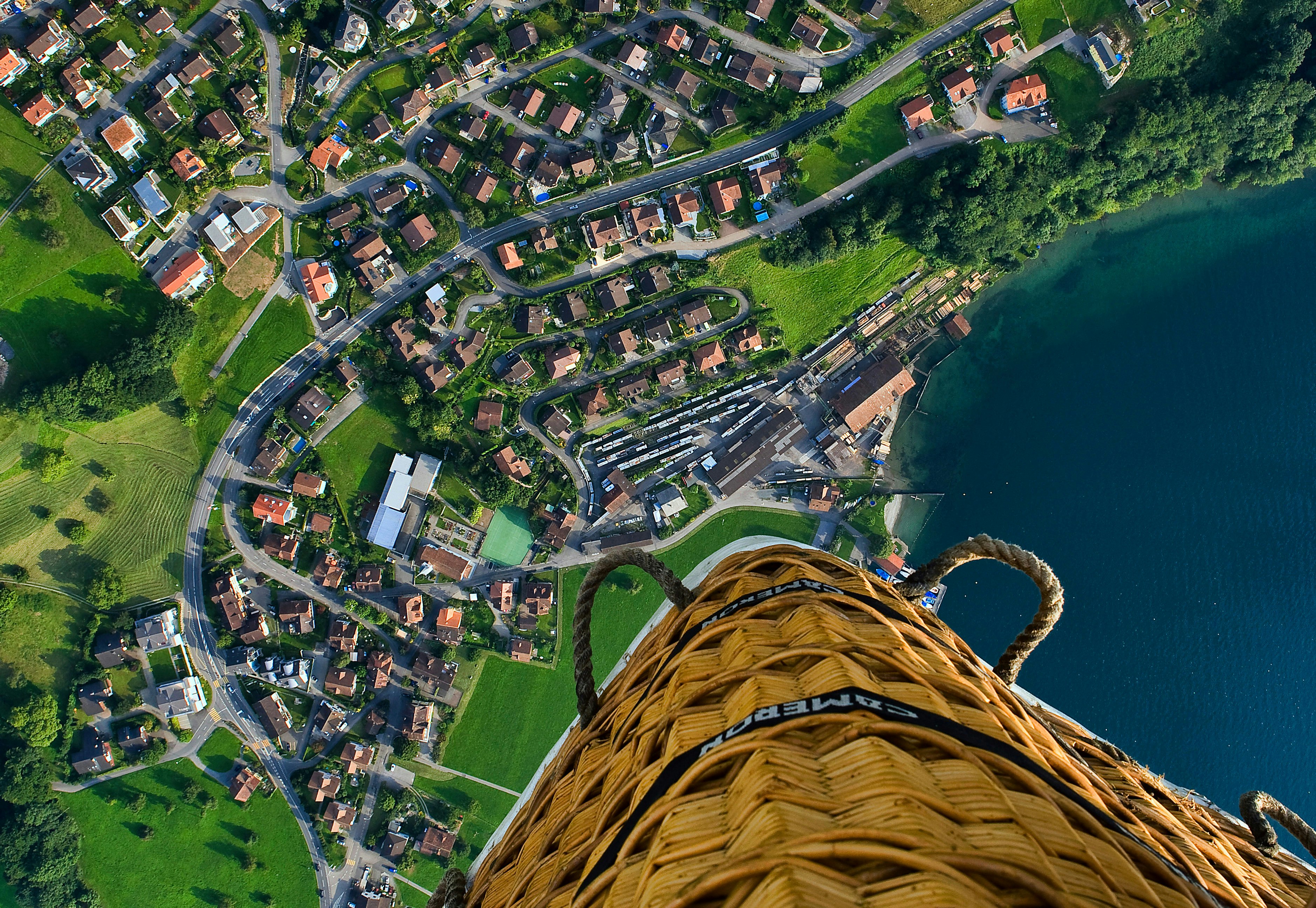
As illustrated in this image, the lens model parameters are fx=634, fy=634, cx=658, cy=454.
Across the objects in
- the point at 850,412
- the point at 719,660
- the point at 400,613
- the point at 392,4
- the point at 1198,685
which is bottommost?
the point at 1198,685

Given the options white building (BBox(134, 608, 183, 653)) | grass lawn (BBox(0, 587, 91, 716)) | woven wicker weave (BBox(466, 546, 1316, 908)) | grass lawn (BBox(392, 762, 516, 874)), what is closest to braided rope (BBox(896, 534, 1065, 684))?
woven wicker weave (BBox(466, 546, 1316, 908))

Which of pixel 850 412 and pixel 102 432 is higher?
pixel 102 432

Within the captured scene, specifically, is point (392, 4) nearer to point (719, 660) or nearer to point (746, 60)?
point (746, 60)

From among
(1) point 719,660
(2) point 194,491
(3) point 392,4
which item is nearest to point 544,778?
(1) point 719,660

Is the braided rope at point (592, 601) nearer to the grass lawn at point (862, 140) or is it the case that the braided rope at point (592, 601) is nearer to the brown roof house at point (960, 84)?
the grass lawn at point (862, 140)

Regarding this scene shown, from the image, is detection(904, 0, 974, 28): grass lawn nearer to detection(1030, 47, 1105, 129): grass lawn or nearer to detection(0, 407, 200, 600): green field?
detection(1030, 47, 1105, 129): grass lawn
